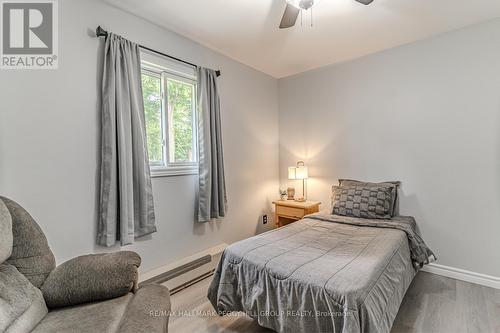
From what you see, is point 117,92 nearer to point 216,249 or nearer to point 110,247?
point 110,247

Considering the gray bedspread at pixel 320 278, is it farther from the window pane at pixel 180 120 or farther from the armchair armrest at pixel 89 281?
the window pane at pixel 180 120

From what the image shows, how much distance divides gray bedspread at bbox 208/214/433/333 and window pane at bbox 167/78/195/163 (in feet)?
4.06

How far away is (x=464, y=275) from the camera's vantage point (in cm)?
250

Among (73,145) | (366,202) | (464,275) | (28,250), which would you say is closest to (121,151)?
(73,145)

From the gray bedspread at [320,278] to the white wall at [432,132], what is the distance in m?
0.71

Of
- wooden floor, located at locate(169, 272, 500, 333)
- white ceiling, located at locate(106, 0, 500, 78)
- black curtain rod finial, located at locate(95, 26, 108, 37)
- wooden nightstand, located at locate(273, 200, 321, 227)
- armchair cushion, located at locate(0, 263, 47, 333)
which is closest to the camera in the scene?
armchair cushion, located at locate(0, 263, 47, 333)

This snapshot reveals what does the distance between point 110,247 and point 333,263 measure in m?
1.73

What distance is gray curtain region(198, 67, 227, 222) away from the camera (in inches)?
107

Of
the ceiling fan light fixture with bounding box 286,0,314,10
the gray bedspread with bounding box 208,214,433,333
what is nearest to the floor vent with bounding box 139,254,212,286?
the gray bedspread with bounding box 208,214,433,333

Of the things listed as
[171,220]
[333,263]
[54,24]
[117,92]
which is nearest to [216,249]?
[171,220]

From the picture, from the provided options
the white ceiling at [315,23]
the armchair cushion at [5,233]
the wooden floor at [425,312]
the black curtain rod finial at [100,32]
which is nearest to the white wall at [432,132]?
the white ceiling at [315,23]

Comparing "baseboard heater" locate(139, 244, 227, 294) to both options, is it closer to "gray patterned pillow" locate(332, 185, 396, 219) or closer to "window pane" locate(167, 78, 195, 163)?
"window pane" locate(167, 78, 195, 163)

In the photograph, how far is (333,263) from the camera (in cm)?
160

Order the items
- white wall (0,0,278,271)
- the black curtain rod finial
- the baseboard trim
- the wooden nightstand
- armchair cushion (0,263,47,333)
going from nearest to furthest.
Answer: armchair cushion (0,263,47,333) < white wall (0,0,278,271) < the black curtain rod finial < the baseboard trim < the wooden nightstand
